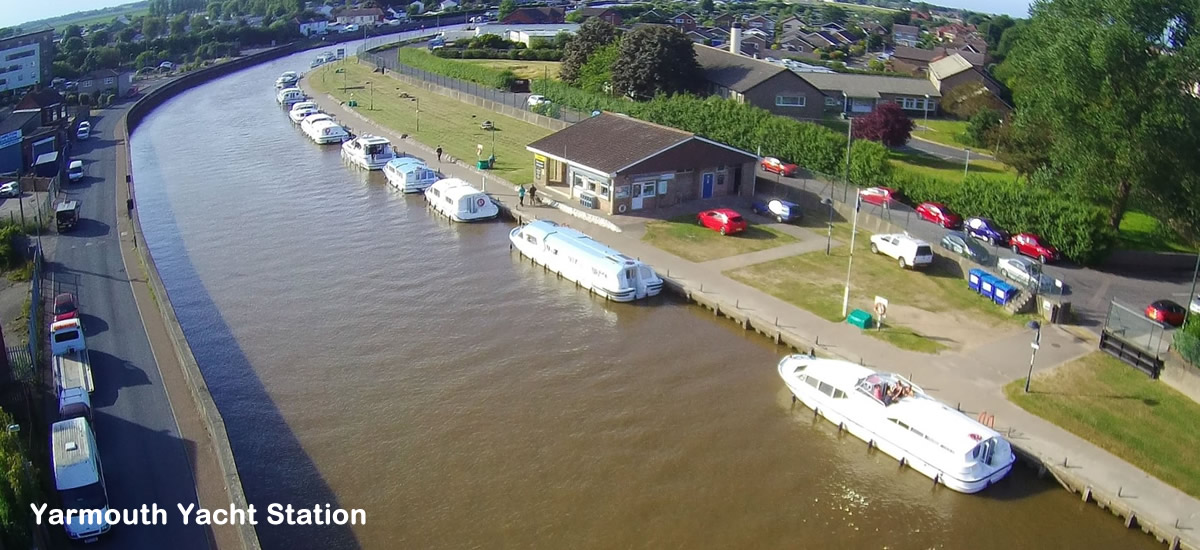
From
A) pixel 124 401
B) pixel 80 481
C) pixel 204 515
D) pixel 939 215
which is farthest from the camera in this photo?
pixel 939 215

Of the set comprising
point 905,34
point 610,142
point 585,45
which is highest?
point 585,45

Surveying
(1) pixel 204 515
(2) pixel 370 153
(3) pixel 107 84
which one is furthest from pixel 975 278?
(3) pixel 107 84

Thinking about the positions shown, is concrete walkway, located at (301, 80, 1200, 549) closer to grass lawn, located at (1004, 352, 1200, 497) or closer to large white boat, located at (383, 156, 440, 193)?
grass lawn, located at (1004, 352, 1200, 497)

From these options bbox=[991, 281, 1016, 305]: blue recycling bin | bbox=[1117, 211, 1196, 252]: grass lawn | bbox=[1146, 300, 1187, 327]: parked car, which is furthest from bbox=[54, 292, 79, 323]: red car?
bbox=[1117, 211, 1196, 252]: grass lawn

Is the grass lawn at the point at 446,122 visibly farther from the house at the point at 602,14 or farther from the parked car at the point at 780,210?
the house at the point at 602,14

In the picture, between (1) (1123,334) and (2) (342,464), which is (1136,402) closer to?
(1) (1123,334)

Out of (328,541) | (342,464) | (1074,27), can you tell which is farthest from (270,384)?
(1074,27)

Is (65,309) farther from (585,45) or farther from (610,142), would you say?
(585,45)

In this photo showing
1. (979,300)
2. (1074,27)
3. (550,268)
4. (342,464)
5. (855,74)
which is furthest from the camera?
(855,74)
